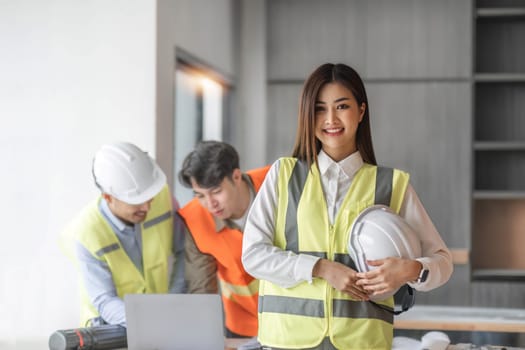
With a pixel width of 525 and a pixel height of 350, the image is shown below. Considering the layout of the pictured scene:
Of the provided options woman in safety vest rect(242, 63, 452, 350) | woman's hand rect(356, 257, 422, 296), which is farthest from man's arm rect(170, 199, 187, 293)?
woman's hand rect(356, 257, 422, 296)

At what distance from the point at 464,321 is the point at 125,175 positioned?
174 cm

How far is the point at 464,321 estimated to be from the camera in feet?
12.2

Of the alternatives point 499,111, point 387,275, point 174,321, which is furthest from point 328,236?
point 499,111

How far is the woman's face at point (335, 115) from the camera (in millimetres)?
1938

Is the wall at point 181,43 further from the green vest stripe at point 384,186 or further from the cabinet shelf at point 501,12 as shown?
the green vest stripe at point 384,186

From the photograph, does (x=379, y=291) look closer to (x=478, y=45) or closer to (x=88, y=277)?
(x=88, y=277)

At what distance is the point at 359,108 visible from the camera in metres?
1.98

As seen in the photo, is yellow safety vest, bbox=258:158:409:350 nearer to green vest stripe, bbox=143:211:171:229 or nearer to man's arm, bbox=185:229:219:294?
man's arm, bbox=185:229:219:294

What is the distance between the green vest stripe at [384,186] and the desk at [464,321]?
1.88 meters

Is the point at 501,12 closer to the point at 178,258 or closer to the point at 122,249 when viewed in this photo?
the point at 178,258

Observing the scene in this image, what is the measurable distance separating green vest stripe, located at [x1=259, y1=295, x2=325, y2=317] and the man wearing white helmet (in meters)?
0.91

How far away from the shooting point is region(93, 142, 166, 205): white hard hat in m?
2.84

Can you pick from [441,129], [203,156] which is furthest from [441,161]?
[203,156]

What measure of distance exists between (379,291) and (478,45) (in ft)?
12.2
